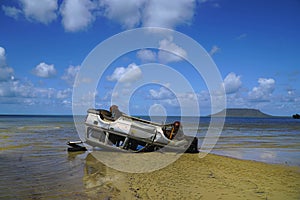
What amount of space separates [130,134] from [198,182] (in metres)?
6.20

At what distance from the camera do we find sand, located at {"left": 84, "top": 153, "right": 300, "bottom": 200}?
747 centimetres

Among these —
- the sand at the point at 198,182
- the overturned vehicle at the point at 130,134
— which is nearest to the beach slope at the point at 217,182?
the sand at the point at 198,182

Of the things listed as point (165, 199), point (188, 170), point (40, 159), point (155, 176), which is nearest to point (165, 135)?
point (188, 170)

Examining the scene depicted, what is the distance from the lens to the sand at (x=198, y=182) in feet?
24.5

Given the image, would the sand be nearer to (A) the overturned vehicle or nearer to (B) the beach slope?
(B) the beach slope

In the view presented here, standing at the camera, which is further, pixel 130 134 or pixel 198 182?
pixel 130 134

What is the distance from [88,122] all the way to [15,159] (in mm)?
4278

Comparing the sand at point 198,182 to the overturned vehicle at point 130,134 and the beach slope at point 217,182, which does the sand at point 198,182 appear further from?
the overturned vehicle at point 130,134

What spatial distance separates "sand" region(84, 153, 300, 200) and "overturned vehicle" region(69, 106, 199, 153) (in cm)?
285

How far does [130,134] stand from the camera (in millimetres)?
14227

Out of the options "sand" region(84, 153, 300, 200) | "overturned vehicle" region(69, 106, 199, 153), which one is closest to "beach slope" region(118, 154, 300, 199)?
"sand" region(84, 153, 300, 200)

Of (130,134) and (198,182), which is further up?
(130,134)

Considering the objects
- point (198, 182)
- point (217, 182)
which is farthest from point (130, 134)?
point (217, 182)

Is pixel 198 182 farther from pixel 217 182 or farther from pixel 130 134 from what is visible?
pixel 130 134
